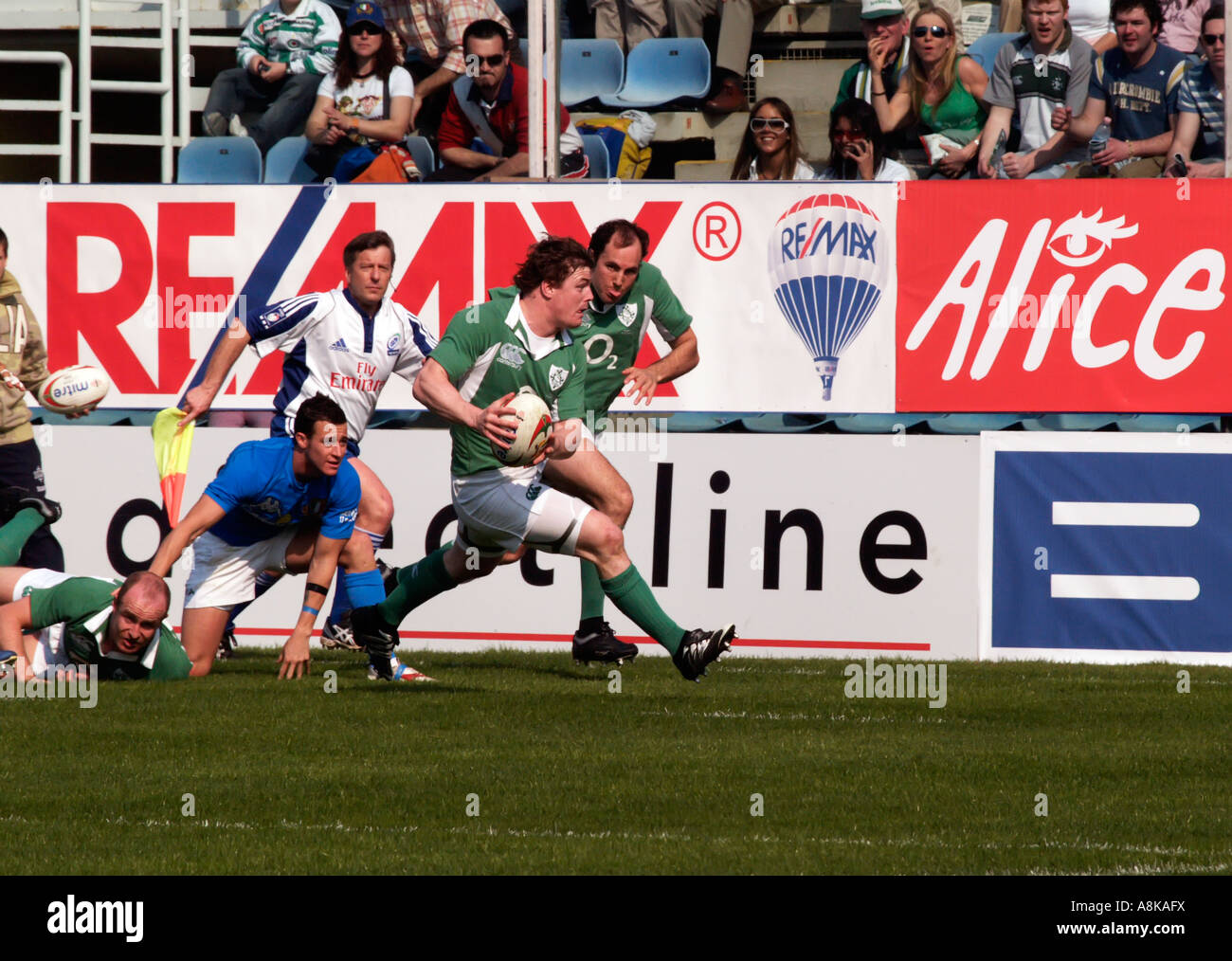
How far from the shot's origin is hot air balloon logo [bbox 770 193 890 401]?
1214cm

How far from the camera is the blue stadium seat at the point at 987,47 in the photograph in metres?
14.1

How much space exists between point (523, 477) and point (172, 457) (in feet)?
11.4

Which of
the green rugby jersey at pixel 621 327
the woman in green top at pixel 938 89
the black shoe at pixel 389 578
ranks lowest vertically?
the black shoe at pixel 389 578

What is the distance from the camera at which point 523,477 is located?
9.33 meters

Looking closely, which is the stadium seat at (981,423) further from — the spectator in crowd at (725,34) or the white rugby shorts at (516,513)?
the spectator in crowd at (725,34)

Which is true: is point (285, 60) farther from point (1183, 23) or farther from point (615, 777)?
point (615, 777)

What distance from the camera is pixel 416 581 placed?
31.2ft

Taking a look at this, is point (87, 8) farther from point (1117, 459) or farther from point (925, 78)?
point (1117, 459)

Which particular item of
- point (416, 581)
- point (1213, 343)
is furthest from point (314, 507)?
point (1213, 343)

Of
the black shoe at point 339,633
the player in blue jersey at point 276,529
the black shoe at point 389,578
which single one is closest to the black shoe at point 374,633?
the player in blue jersey at point 276,529

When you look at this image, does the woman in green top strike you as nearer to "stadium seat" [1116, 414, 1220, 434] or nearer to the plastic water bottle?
the plastic water bottle

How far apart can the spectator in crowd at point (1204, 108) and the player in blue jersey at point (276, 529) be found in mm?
6539

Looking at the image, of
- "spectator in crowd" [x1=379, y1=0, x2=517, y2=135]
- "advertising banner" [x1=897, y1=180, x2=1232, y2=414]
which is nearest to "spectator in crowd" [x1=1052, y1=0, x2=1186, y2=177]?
"advertising banner" [x1=897, y1=180, x2=1232, y2=414]

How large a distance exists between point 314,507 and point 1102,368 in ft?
17.4
